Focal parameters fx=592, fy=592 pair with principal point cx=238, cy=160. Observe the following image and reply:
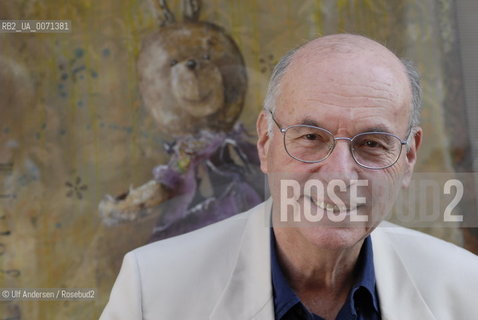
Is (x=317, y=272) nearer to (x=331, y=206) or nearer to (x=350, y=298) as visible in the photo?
(x=350, y=298)

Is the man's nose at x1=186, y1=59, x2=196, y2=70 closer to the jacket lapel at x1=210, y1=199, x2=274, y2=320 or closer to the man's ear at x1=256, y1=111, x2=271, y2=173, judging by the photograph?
the man's ear at x1=256, y1=111, x2=271, y2=173

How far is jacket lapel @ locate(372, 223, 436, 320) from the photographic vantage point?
1511 millimetres

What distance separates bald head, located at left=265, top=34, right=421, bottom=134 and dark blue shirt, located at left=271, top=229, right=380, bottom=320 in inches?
→ 14.9

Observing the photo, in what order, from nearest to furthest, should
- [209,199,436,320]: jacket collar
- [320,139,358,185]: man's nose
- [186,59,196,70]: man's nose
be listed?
[320,139,358,185]: man's nose → [209,199,436,320]: jacket collar → [186,59,196,70]: man's nose

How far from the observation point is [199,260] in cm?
159

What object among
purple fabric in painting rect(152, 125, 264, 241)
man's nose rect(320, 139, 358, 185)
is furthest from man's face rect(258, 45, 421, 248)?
purple fabric in painting rect(152, 125, 264, 241)

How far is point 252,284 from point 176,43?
998mm

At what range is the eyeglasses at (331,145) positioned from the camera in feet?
4.56

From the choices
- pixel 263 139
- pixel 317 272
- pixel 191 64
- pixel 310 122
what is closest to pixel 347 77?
pixel 310 122

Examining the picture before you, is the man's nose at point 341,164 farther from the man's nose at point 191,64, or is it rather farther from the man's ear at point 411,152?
the man's nose at point 191,64

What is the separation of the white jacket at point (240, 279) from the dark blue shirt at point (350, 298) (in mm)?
23

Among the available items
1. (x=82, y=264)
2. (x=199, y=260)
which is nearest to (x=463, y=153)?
(x=199, y=260)

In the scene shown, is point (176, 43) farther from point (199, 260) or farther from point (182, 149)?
point (199, 260)

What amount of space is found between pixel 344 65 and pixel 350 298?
1.91 feet
